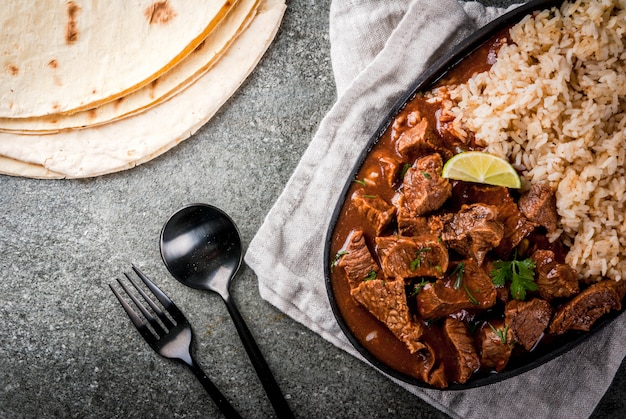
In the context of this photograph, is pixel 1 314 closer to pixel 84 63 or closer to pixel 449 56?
pixel 84 63

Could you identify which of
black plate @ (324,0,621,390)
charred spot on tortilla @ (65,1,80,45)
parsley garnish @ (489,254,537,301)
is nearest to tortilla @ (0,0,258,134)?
charred spot on tortilla @ (65,1,80,45)

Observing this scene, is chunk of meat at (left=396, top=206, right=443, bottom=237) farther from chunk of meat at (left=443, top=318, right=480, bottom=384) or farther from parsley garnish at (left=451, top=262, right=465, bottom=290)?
chunk of meat at (left=443, top=318, right=480, bottom=384)

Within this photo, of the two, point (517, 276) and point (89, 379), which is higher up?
point (517, 276)

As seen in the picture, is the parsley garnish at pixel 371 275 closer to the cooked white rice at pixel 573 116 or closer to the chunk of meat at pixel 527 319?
the chunk of meat at pixel 527 319

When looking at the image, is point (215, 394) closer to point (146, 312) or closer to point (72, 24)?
point (146, 312)

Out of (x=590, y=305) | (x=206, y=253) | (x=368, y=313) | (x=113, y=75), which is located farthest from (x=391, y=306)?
(x=113, y=75)

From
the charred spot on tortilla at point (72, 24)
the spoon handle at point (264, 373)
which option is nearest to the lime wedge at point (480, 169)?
the spoon handle at point (264, 373)

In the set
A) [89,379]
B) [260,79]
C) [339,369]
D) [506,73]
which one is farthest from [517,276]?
[89,379]
